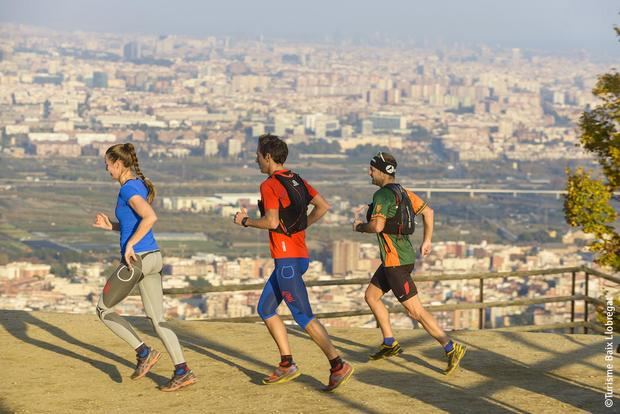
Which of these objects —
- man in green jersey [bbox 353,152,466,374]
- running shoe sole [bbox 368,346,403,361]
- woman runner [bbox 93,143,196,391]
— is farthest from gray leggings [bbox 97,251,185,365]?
running shoe sole [bbox 368,346,403,361]

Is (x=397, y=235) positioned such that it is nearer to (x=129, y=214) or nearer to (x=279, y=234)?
(x=279, y=234)

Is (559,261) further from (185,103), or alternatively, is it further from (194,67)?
(194,67)

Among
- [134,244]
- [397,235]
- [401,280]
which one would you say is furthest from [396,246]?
[134,244]

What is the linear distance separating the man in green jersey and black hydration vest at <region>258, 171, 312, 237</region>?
1.54 ft

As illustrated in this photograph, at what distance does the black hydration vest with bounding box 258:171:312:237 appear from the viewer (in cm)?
816

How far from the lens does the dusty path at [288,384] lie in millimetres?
8195

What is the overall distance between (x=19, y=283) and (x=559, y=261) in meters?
18.8

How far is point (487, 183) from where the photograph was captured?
78.2 meters

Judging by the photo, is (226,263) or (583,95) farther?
(583,95)

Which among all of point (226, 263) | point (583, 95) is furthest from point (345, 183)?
point (583, 95)

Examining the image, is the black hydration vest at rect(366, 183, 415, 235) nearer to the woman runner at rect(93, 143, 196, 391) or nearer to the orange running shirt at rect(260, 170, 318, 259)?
the orange running shirt at rect(260, 170, 318, 259)

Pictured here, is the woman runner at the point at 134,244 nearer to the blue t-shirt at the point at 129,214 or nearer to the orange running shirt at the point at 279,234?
the blue t-shirt at the point at 129,214

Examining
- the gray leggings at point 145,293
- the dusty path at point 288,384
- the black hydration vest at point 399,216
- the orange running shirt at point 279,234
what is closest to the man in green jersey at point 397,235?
the black hydration vest at point 399,216

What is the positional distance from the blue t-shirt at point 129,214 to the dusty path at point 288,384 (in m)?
0.94
